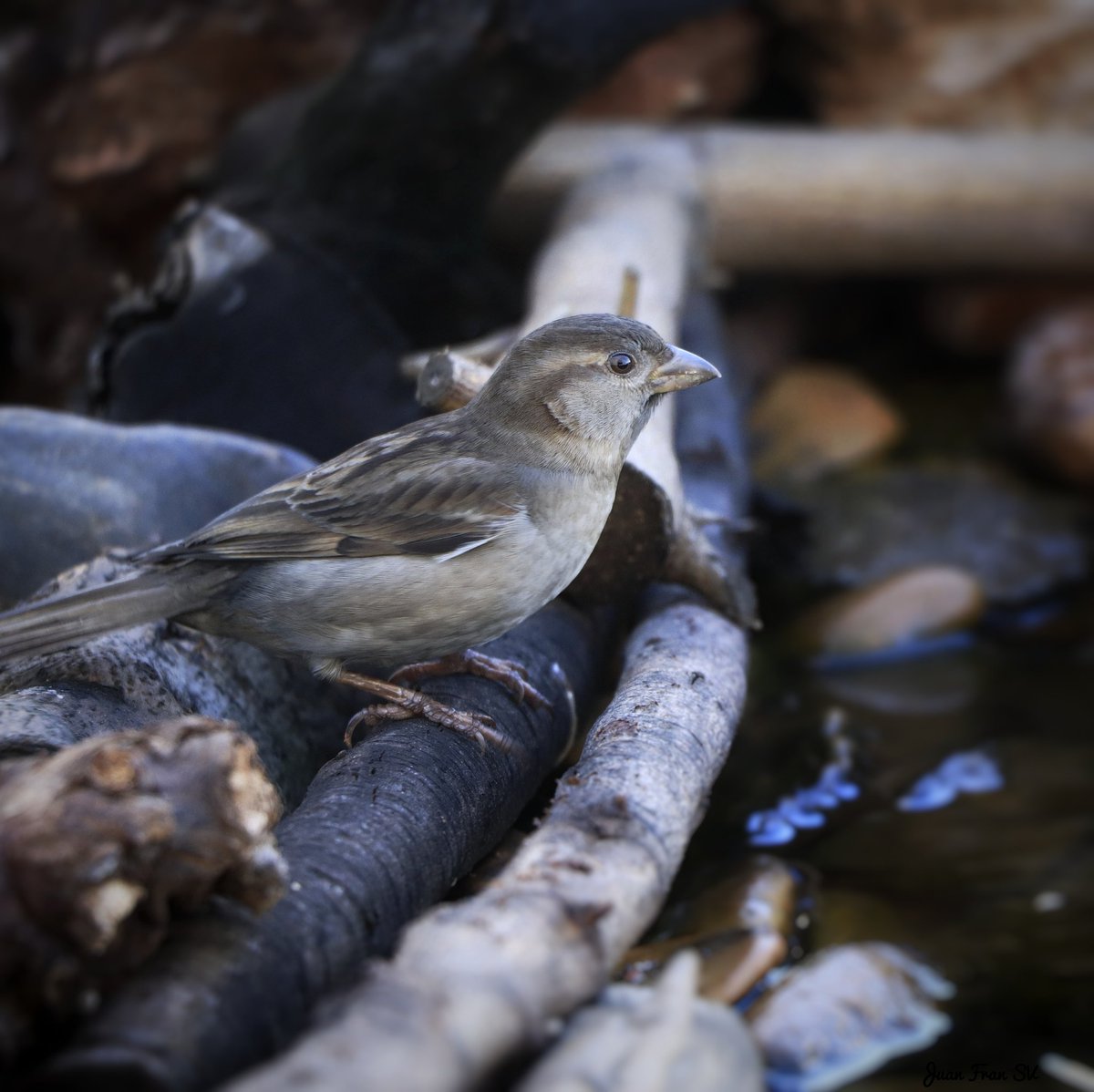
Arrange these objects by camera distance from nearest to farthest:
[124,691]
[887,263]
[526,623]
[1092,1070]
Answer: [1092,1070], [124,691], [526,623], [887,263]

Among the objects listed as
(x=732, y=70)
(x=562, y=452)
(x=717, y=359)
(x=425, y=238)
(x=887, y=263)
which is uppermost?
(x=732, y=70)

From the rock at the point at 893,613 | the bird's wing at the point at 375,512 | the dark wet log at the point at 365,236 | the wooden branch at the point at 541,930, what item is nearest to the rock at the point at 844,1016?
the wooden branch at the point at 541,930

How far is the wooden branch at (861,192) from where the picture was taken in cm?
704

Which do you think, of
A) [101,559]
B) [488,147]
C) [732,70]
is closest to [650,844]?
[101,559]

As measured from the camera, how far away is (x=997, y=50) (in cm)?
758

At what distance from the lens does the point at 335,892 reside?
269cm

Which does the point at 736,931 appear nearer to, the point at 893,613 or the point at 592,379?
the point at 592,379

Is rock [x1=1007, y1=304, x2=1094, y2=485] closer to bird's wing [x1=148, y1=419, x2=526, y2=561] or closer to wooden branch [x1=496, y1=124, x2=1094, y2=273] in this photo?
wooden branch [x1=496, y1=124, x2=1094, y2=273]

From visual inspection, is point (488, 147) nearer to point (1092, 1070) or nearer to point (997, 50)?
point (997, 50)

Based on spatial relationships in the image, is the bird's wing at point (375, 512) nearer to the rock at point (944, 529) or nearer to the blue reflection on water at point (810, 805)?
the blue reflection on water at point (810, 805)

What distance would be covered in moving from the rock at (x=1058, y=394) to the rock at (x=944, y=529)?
0.22 m

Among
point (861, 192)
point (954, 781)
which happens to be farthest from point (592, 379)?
point (861, 192)

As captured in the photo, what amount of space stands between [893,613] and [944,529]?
0.86 metres

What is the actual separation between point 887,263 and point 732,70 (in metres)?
1.46
